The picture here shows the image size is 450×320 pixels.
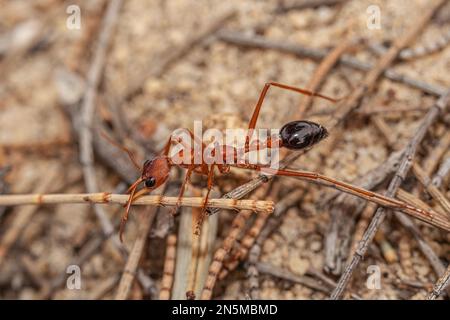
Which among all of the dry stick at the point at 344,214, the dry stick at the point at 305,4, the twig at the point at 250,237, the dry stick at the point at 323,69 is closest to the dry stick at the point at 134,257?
the twig at the point at 250,237

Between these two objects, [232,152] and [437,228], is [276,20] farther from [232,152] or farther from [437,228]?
[437,228]

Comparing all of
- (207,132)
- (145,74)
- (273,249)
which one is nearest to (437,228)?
(273,249)

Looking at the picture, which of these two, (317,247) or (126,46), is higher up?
(126,46)

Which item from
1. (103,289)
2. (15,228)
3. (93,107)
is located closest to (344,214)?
(103,289)

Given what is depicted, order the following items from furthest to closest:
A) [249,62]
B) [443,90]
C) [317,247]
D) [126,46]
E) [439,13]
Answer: [126,46]
[249,62]
[439,13]
[443,90]
[317,247]
